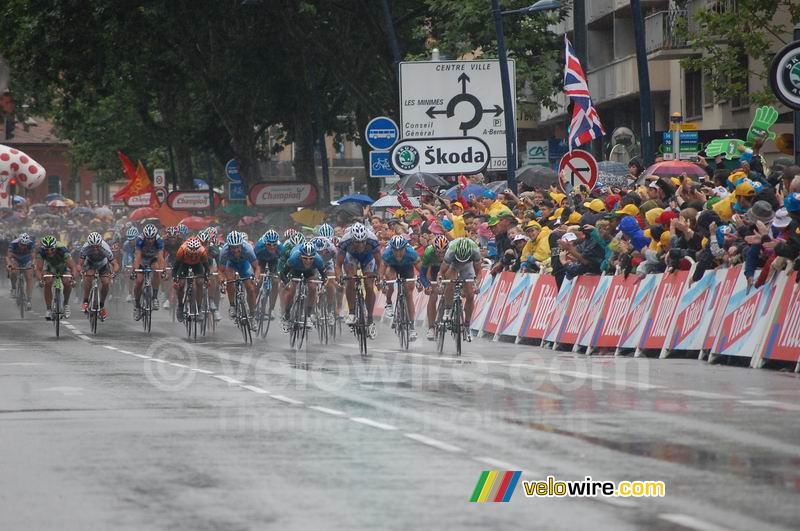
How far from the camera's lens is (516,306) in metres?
26.3

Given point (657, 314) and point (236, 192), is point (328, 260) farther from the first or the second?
point (236, 192)

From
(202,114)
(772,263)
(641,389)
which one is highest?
(202,114)

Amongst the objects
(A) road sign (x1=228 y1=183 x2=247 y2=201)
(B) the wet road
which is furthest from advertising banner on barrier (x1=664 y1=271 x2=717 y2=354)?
(A) road sign (x1=228 y1=183 x2=247 y2=201)

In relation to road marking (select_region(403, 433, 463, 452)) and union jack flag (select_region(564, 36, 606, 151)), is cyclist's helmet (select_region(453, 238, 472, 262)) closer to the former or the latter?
union jack flag (select_region(564, 36, 606, 151))

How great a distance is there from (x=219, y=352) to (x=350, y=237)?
2402 millimetres

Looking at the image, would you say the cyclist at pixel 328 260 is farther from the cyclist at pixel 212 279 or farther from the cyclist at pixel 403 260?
the cyclist at pixel 212 279

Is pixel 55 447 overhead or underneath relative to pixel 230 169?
underneath

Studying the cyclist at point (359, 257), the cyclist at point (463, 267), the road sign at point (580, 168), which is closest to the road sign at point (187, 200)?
the road sign at point (580, 168)

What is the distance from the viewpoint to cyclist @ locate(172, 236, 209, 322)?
91.0 ft

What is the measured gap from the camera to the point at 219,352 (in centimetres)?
2386

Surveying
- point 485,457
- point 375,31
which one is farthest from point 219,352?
point 375,31

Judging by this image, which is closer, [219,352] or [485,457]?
[485,457]

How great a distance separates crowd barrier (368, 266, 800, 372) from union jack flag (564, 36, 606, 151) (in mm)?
3532

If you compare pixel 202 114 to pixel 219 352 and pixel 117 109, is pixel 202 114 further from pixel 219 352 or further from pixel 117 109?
pixel 219 352
